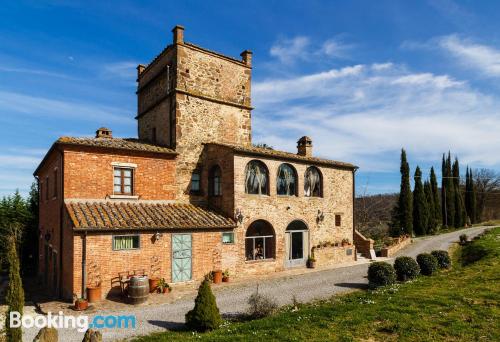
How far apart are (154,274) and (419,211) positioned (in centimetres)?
4179

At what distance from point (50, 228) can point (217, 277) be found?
31.5 ft

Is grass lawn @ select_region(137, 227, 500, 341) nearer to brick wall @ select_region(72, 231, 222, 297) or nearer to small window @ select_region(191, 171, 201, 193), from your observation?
brick wall @ select_region(72, 231, 222, 297)

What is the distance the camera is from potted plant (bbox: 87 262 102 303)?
Result: 13.6 metres

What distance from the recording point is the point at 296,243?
21391 mm

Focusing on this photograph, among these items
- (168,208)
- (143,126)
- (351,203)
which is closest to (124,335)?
(168,208)

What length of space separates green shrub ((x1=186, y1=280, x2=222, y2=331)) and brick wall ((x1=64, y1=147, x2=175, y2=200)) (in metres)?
8.68

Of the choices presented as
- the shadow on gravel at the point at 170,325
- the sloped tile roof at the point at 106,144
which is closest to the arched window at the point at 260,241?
the sloped tile roof at the point at 106,144

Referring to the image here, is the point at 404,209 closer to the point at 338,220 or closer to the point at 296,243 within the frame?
the point at 338,220

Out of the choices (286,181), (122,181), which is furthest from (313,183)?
(122,181)

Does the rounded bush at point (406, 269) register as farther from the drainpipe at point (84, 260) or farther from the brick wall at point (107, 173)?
the drainpipe at point (84, 260)

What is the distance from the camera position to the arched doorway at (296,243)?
20875 mm

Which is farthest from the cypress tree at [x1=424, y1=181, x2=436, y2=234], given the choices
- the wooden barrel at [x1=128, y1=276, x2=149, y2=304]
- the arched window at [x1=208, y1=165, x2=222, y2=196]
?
the wooden barrel at [x1=128, y1=276, x2=149, y2=304]

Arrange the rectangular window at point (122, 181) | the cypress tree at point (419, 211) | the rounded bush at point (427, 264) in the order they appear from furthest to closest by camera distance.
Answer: the cypress tree at point (419, 211) → the rounded bush at point (427, 264) → the rectangular window at point (122, 181)

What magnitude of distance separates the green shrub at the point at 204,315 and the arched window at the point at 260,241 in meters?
9.22
